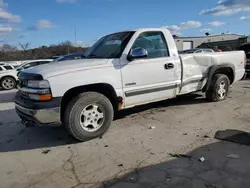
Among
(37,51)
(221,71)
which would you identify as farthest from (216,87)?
(37,51)

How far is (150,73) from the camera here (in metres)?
5.29

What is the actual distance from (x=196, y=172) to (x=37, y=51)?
40511 mm

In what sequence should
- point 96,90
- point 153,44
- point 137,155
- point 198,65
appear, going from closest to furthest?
point 137,155, point 96,90, point 153,44, point 198,65

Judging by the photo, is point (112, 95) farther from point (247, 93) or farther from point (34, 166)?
point (247, 93)

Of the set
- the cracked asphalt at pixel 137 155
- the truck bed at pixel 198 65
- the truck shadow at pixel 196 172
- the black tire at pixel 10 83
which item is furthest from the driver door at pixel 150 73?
the black tire at pixel 10 83

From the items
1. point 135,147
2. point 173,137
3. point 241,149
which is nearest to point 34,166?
point 135,147

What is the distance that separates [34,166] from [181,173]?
2.13 m

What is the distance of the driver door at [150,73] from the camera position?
5062 mm

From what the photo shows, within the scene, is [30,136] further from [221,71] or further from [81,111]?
[221,71]

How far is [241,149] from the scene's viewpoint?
4.01 meters

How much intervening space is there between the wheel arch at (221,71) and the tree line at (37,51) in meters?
30.9

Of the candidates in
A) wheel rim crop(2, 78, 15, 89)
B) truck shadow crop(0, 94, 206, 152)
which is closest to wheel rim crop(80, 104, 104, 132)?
truck shadow crop(0, 94, 206, 152)

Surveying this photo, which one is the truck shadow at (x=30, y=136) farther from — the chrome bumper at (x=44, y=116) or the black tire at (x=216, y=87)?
the black tire at (x=216, y=87)

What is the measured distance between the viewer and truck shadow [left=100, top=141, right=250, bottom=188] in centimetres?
311
